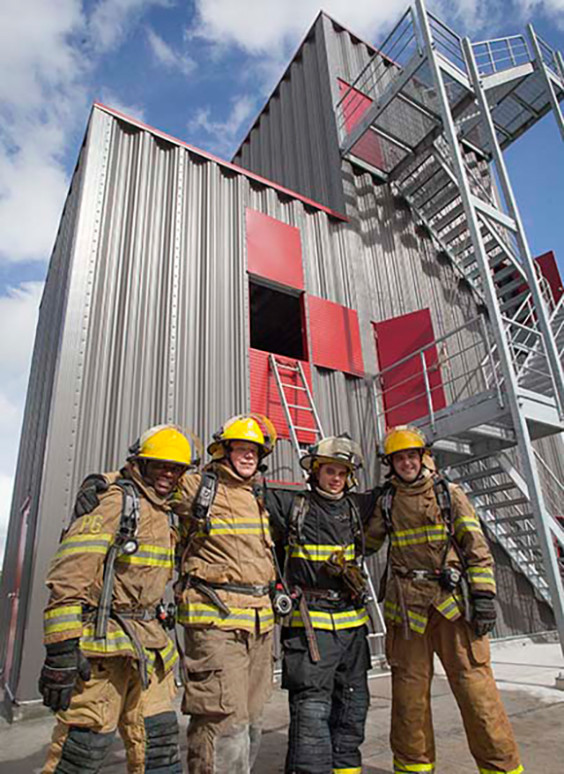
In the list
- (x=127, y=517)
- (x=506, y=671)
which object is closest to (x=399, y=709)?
(x=127, y=517)

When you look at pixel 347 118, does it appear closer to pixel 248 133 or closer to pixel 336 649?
pixel 248 133

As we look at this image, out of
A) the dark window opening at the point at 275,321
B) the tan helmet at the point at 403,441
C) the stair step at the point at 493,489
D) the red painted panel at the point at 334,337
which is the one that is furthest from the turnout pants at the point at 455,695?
the dark window opening at the point at 275,321

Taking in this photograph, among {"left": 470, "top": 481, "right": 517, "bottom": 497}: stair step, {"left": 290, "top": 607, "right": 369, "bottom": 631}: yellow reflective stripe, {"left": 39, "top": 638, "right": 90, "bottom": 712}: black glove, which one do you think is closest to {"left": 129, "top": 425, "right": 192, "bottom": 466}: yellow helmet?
{"left": 39, "top": 638, "right": 90, "bottom": 712}: black glove

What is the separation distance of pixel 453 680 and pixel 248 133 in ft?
50.7

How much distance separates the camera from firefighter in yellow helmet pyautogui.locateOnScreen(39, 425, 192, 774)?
2.22m

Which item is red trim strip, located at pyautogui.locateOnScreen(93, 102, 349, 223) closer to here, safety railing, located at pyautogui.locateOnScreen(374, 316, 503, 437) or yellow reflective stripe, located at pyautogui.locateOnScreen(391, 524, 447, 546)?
safety railing, located at pyautogui.locateOnScreen(374, 316, 503, 437)

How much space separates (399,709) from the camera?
9.57ft

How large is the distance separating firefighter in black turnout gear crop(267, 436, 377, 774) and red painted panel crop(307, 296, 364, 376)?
5383mm

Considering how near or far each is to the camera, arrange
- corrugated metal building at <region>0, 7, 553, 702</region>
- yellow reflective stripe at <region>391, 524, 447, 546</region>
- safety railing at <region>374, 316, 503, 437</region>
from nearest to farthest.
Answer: yellow reflective stripe at <region>391, 524, 447, 546</region> → corrugated metal building at <region>0, 7, 553, 702</region> → safety railing at <region>374, 316, 503, 437</region>

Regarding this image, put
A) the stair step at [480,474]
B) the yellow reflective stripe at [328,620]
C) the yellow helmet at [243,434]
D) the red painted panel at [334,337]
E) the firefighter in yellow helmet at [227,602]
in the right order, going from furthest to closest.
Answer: the red painted panel at [334,337] < the stair step at [480,474] < the yellow helmet at [243,434] < the yellow reflective stripe at [328,620] < the firefighter in yellow helmet at [227,602]

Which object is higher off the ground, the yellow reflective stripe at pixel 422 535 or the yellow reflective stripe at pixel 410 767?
the yellow reflective stripe at pixel 422 535

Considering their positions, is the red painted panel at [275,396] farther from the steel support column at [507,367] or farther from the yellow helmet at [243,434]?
the yellow helmet at [243,434]

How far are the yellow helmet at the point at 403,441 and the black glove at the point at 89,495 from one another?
1933mm

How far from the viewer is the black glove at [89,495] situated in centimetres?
249
